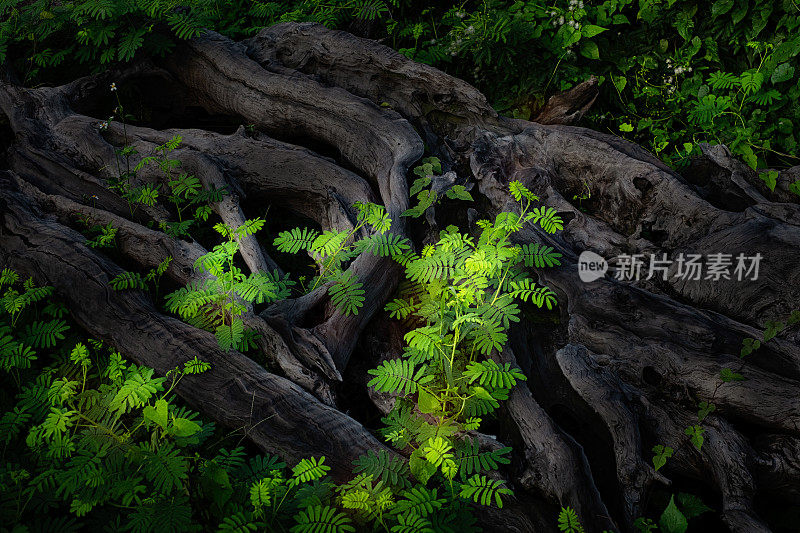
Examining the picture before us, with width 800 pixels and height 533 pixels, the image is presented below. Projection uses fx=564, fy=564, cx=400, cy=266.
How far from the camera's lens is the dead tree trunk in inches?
118

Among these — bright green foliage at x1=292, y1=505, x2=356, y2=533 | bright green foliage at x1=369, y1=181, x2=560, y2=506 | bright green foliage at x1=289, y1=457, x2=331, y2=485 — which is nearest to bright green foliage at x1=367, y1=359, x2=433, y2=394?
bright green foliage at x1=369, y1=181, x2=560, y2=506

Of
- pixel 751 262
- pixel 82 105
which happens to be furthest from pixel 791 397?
pixel 82 105

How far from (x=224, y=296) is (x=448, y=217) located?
5.87 ft

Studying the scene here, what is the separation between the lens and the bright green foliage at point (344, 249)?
357 centimetres

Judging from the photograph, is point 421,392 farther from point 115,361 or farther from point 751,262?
Result: point 751,262

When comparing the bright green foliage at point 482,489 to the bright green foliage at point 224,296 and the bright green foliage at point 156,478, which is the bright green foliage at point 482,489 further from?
the bright green foliage at point 224,296

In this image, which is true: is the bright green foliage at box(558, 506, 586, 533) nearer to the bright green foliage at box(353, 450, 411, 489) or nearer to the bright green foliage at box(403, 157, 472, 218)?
the bright green foliage at box(353, 450, 411, 489)

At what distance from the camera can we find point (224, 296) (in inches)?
142

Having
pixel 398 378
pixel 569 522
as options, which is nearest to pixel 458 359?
pixel 398 378

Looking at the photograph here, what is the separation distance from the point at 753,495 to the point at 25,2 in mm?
8608

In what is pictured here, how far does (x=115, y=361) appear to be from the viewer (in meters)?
3.41

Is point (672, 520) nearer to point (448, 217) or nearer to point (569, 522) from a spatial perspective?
point (569, 522)

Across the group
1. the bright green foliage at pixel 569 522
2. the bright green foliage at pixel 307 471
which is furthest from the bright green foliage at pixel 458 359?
the bright green foliage at pixel 307 471

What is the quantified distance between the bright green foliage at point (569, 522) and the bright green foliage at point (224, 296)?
2.01 meters
